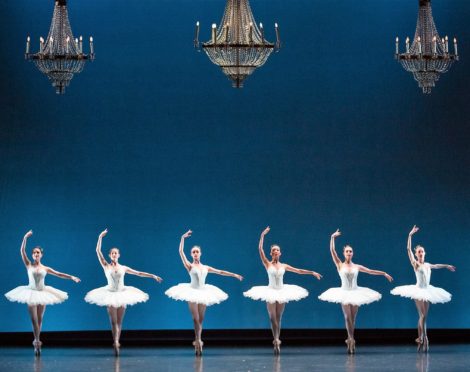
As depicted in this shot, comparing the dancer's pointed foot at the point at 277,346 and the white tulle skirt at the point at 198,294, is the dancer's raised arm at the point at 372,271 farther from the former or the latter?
the white tulle skirt at the point at 198,294

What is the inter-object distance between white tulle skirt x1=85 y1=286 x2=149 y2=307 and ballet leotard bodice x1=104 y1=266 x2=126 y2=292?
37 mm

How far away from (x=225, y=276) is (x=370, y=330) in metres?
1.73

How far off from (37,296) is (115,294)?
2.59 ft

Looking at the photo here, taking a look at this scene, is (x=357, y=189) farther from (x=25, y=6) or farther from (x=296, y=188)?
(x=25, y=6)

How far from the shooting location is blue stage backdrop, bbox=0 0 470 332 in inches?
455

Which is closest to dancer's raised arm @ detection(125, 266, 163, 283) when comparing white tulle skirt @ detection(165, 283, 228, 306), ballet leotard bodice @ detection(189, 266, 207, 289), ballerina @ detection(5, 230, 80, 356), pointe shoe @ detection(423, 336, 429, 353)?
white tulle skirt @ detection(165, 283, 228, 306)

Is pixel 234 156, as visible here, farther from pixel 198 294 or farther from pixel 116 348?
pixel 116 348

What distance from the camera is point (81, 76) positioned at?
38.3ft

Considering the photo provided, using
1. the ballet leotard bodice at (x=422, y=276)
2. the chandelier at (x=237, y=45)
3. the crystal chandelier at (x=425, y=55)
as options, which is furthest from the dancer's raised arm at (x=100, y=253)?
the crystal chandelier at (x=425, y=55)

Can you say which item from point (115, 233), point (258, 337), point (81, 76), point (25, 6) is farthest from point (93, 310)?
point (25, 6)

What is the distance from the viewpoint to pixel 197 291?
10.6 m

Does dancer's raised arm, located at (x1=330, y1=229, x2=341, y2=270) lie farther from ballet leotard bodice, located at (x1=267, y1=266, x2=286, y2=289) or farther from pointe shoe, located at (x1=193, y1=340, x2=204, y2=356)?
pointe shoe, located at (x1=193, y1=340, x2=204, y2=356)

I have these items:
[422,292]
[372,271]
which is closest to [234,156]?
Answer: [372,271]

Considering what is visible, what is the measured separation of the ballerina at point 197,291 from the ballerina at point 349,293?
39.7 inches
